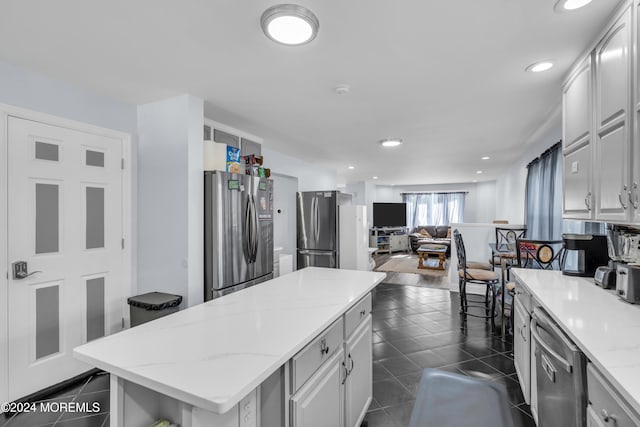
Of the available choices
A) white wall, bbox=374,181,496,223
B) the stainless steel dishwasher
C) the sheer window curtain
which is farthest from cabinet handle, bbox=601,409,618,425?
the sheer window curtain

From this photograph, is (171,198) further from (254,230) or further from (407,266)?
(407,266)

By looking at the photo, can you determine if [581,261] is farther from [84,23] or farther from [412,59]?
[84,23]

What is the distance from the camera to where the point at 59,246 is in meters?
2.29

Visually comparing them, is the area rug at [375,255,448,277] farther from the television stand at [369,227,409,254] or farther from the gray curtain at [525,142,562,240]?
the gray curtain at [525,142,562,240]

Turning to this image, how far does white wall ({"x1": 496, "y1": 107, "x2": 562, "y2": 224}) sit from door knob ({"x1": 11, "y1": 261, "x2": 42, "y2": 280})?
467 cm

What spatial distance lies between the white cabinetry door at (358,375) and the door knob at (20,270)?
2326mm

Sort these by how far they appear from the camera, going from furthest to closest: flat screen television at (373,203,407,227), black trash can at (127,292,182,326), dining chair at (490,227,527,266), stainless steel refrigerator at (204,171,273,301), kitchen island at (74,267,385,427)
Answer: flat screen television at (373,203,407,227) → dining chair at (490,227,527,266) → stainless steel refrigerator at (204,171,273,301) → black trash can at (127,292,182,326) → kitchen island at (74,267,385,427)

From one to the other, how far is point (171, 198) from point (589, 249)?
3317 millimetres

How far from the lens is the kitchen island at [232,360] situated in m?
0.88

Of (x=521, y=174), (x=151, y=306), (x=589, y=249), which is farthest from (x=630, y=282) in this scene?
(x=521, y=174)

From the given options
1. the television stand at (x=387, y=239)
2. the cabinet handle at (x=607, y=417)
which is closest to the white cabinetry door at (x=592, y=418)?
the cabinet handle at (x=607, y=417)

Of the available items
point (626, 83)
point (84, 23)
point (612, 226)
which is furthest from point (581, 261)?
point (84, 23)

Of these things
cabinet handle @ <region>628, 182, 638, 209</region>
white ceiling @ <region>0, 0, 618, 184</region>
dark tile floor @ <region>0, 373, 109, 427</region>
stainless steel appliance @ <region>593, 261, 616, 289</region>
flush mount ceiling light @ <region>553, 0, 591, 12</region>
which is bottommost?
dark tile floor @ <region>0, 373, 109, 427</region>

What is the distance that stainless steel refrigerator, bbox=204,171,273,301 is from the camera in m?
2.60
